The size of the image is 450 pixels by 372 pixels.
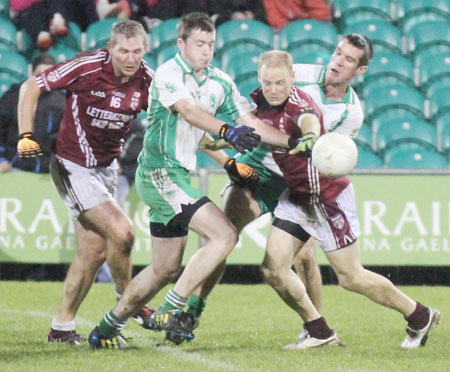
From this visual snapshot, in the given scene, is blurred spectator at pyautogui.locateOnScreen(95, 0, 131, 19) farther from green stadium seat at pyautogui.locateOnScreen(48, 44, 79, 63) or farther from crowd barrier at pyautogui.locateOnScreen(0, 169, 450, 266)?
crowd barrier at pyautogui.locateOnScreen(0, 169, 450, 266)

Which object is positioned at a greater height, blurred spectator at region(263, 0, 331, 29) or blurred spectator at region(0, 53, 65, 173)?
blurred spectator at region(263, 0, 331, 29)

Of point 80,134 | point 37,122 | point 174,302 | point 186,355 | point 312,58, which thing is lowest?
point 186,355

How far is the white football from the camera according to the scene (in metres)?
5.76

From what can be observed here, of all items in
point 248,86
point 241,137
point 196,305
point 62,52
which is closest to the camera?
point 241,137

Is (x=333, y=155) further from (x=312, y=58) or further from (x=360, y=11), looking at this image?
(x=360, y=11)

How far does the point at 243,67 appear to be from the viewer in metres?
12.3

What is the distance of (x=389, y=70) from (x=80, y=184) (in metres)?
6.43

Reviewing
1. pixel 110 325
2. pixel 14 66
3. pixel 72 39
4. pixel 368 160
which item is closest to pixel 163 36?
pixel 72 39

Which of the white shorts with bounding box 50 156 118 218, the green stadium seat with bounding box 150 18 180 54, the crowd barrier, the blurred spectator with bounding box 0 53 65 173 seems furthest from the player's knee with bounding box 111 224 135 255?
the green stadium seat with bounding box 150 18 180 54

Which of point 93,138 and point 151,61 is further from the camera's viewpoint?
point 151,61

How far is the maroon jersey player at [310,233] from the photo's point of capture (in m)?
6.41

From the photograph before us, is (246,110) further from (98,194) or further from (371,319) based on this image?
(371,319)

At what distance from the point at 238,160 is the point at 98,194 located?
99 centimetres

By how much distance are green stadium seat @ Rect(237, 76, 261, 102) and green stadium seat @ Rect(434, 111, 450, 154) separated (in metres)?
2.16
